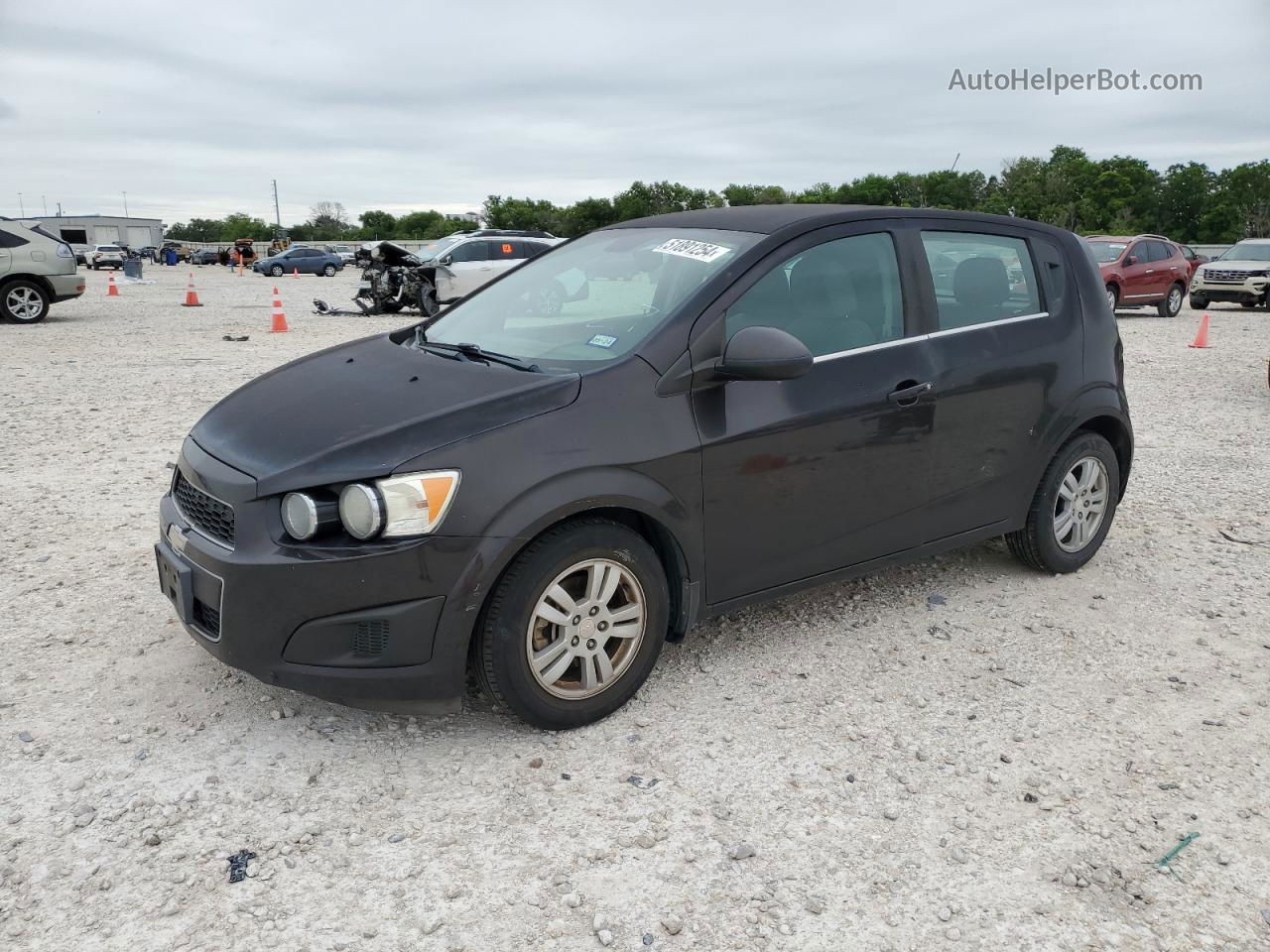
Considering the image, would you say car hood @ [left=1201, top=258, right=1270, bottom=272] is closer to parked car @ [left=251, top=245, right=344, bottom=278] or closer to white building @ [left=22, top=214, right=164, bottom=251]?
parked car @ [left=251, top=245, right=344, bottom=278]

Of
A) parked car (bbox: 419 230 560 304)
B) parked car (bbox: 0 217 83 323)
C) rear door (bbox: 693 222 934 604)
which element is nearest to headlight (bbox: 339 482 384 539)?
rear door (bbox: 693 222 934 604)

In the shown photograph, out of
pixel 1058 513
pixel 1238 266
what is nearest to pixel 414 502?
pixel 1058 513

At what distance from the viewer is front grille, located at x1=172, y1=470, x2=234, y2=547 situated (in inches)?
127

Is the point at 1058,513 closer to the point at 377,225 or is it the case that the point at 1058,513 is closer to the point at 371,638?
the point at 371,638

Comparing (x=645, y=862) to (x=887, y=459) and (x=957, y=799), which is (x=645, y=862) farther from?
(x=887, y=459)

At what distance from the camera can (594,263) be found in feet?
14.2

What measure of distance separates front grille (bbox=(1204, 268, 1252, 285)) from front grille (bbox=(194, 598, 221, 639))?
23965 mm

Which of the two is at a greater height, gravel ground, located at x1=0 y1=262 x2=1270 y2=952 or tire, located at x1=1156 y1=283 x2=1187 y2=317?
tire, located at x1=1156 y1=283 x2=1187 y2=317

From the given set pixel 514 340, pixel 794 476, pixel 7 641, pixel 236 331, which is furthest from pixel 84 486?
pixel 236 331

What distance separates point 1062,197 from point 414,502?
74646mm

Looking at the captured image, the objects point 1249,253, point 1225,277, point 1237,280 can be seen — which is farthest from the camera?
point 1249,253

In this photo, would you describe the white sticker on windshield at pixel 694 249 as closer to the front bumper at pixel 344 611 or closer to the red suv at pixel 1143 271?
the front bumper at pixel 344 611

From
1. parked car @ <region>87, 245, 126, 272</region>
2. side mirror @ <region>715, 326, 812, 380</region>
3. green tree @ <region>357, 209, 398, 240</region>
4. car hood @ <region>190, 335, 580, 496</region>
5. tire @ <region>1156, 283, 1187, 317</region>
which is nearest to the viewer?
car hood @ <region>190, 335, 580, 496</region>

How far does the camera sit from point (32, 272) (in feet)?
53.3
